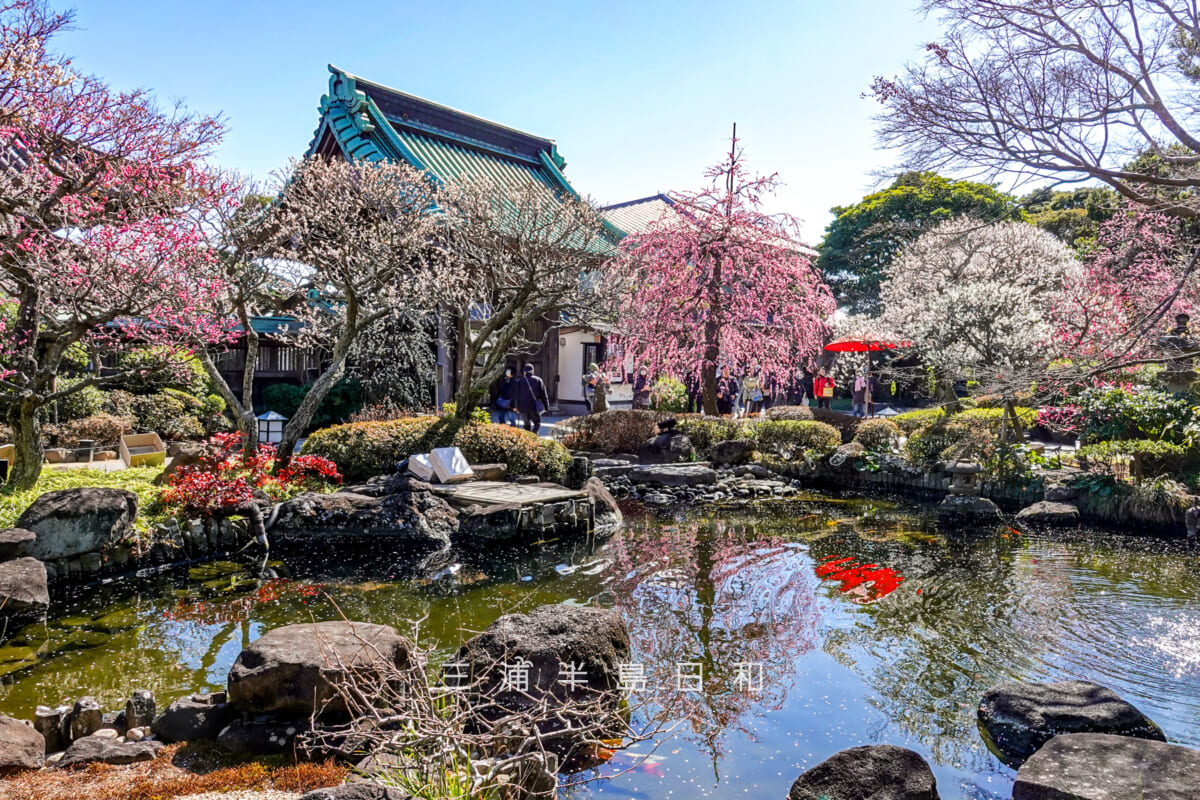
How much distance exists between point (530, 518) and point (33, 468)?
242 inches

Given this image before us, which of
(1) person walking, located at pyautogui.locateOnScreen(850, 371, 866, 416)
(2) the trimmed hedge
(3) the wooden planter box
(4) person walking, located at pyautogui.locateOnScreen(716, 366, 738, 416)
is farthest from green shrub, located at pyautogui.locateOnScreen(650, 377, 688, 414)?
(3) the wooden planter box

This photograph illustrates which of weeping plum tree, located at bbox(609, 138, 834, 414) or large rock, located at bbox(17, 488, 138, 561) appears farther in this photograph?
weeping plum tree, located at bbox(609, 138, 834, 414)

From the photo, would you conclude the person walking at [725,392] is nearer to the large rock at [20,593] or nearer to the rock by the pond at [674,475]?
the rock by the pond at [674,475]

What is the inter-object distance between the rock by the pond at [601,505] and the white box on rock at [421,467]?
237cm

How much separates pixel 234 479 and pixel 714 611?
→ 20.5ft

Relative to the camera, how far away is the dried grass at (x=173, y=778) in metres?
3.79

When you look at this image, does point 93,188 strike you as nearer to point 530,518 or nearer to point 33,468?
point 33,468

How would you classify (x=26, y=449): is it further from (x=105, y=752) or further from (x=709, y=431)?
(x=709, y=431)

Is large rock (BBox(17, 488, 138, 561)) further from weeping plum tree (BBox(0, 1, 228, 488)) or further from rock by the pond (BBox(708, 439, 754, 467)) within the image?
rock by the pond (BBox(708, 439, 754, 467))

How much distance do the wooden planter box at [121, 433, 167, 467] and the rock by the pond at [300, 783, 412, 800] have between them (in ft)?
35.3

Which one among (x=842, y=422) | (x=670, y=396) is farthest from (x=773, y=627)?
(x=670, y=396)

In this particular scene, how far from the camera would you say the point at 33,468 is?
895 cm

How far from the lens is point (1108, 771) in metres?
3.73

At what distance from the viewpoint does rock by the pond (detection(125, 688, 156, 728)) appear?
4777 mm
